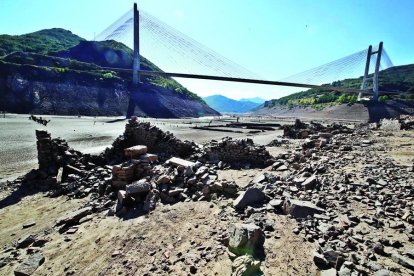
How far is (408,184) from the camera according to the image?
5.58m

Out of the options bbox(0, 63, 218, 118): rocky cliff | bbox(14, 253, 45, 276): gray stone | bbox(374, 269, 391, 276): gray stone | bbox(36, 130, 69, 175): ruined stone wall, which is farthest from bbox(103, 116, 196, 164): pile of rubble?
bbox(0, 63, 218, 118): rocky cliff

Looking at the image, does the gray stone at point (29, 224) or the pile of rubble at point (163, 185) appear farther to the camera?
the pile of rubble at point (163, 185)

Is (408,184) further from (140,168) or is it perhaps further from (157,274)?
(140,168)

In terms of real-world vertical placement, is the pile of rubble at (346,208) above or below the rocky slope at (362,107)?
below

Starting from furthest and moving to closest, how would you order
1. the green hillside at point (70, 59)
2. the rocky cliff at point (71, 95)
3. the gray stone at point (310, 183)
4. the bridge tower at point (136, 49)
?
the bridge tower at point (136, 49) < the green hillside at point (70, 59) < the rocky cliff at point (71, 95) < the gray stone at point (310, 183)

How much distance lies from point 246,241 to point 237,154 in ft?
19.5

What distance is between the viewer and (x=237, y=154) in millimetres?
9391

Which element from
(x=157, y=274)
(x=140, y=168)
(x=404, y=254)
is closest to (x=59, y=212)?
(x=140, y=168)

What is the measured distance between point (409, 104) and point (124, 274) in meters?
72.6

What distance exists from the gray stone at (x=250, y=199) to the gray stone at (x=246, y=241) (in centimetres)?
137

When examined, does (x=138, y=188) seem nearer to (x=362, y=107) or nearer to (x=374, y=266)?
(x=374, y=266)

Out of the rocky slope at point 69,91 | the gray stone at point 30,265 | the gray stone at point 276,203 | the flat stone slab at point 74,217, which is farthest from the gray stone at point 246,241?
the rocky slope at point 69,91

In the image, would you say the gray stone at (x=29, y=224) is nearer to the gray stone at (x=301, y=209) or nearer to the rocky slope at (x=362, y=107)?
the gray stone at (x=301, y=209)

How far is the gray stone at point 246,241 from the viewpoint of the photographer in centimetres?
354
